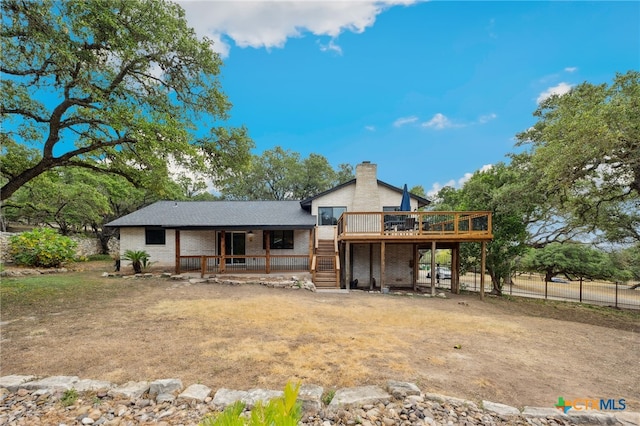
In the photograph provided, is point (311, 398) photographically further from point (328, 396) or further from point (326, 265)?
point (326, 265)

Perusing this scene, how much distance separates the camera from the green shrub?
A: 13.1m

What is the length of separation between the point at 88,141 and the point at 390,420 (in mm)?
12091

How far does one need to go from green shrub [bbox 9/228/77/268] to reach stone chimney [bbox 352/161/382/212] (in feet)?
50.8

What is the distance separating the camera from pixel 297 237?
15.6 metres

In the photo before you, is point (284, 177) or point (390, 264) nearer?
point (390, 264)

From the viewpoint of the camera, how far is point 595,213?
Answer: 1273cm

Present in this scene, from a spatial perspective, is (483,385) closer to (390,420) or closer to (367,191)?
(390,420)

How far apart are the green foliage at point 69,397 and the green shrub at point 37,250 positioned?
46.7 feet

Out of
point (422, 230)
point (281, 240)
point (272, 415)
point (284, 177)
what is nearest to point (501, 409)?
point (272, 415)

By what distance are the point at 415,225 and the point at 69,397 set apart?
1179 cm

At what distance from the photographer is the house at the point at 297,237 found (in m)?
13.8

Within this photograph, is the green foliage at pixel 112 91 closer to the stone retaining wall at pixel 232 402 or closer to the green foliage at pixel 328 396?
the stone retaining wall at pixel 232 402

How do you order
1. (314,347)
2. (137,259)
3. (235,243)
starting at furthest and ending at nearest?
(235,243)
(137,259)
(314,347)

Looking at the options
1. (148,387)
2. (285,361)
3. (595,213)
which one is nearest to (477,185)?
(595,213)
